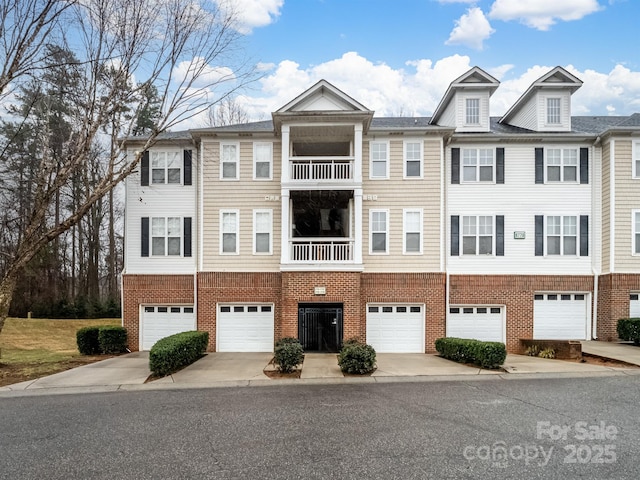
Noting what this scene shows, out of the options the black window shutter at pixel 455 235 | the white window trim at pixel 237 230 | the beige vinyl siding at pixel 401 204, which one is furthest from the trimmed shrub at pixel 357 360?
the white window trim at pixel 237 230

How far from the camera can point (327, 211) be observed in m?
19.6

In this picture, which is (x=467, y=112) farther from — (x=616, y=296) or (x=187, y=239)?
(x=187, y=239)

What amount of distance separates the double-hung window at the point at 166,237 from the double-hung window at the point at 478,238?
11158mm

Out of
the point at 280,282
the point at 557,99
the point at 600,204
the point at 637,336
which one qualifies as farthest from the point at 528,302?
the point at 280,282

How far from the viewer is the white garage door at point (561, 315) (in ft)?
57.8

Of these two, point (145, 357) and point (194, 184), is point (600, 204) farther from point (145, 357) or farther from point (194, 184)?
point (145, 357)

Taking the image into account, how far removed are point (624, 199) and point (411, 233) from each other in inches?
→ 317

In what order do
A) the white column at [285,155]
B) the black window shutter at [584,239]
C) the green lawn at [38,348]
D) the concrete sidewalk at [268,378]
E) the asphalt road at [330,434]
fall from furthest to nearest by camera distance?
the black window shutter at [584,239], the white column at [285,155], the green lawn at [38,348], the concrete sidewalk at [268,378], the asphalt road at [330,434]

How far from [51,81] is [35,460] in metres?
13.9

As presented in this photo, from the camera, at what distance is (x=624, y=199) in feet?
56.3

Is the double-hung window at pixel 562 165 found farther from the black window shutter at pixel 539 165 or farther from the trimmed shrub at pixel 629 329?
the trimmed shrub at pixel 629 329

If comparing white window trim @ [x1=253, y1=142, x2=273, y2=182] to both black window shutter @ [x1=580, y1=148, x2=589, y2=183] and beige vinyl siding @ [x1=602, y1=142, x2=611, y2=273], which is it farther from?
beige vinyl siding @ [x1=602, y1=142, x2=611, y2=273]

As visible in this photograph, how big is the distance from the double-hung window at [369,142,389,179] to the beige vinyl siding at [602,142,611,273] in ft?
27.3

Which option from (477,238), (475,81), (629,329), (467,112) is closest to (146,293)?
(477,238)
